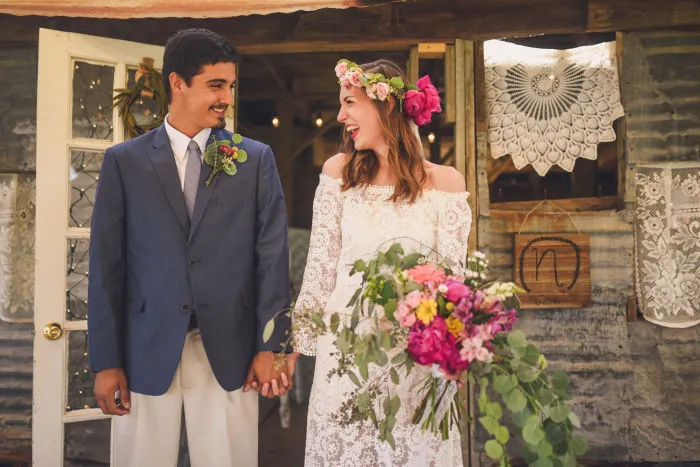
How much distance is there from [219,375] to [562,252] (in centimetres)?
284

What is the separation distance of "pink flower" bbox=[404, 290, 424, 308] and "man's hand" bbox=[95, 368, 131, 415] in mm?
1367

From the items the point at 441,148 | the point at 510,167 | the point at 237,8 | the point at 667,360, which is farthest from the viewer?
the point at 441,148

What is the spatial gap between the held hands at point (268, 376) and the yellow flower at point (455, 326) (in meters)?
0.95

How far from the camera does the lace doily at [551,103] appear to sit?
4.28 meters

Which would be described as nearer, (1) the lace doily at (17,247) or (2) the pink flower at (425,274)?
(2) the pink flower at (425,274)

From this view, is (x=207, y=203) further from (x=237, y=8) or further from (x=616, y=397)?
(x=616, y=397)

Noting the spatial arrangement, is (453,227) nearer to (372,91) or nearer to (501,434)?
(372,91)

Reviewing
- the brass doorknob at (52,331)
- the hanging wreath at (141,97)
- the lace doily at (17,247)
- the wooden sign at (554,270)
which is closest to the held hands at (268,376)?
the brass doorknob at (52,331)

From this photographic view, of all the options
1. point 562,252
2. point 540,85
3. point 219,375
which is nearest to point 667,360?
point 562,252

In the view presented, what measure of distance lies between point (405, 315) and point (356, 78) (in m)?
1.24

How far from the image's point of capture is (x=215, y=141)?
2529mm

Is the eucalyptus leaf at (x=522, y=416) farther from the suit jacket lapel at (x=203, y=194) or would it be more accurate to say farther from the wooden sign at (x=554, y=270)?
the wooden sign at (x=554, y=270)

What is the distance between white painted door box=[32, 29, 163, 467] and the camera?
3.48m

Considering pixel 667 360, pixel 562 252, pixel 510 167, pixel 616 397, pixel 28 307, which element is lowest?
pixel 616 397
